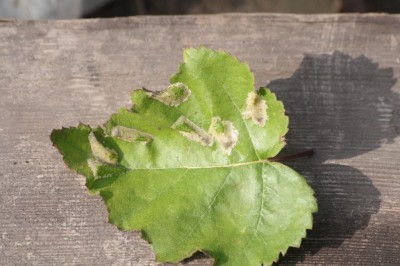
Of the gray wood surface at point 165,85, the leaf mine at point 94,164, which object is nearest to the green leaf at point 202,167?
the leaf mine at point 94,164

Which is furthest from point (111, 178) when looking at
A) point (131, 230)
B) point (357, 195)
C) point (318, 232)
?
point (357, 195)

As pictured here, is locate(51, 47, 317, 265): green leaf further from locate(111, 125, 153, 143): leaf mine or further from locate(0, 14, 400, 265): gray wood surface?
locate(0, 14, 400, 265): gray wood surface

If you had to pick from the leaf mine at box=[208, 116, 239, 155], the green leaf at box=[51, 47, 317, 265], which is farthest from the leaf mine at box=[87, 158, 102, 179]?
the leaf mine at box=[208, 116, 239, 155]

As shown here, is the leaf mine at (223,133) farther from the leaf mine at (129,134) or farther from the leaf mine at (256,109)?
the leaf mine at (129,134)

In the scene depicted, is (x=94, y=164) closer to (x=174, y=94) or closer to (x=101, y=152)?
(x=101, y=152)

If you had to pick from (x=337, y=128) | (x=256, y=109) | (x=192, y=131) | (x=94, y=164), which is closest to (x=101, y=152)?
(x=94, y=164)

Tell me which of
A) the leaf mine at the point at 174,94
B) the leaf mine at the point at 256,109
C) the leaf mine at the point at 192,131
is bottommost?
the leaf mine at the point at 192,131
